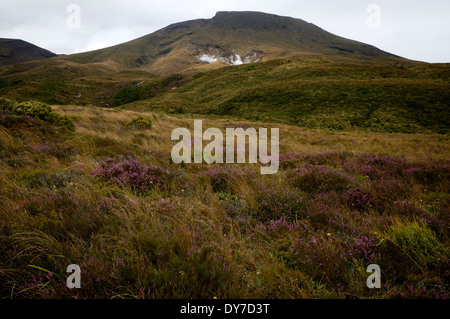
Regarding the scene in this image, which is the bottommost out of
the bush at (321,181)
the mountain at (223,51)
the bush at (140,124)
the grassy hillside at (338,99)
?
the bush at (321,181)

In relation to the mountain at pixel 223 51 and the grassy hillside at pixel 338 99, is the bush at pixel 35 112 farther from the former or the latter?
the mountain at pixel 223 51

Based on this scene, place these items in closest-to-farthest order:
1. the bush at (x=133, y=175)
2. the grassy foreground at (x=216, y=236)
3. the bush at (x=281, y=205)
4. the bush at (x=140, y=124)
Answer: the grassy foreground at (x=216, y=236), the bush at (x=281, y=205), the bush at (x=133, y=175), the bush at (x=140, y=124)

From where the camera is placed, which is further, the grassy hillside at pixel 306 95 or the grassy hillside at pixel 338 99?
the grassy hillside at pixel 306 95

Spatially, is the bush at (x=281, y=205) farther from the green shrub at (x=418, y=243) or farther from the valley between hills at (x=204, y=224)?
the green shrub at (x=418, y=243)

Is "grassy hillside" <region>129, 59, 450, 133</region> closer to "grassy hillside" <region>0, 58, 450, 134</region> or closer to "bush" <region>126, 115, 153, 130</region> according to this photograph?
"grassy hillside" <region>0, 58, 450, 134</region>

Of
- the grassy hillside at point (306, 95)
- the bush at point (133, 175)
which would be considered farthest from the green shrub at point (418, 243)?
the grassy hillside at point (306, 95)

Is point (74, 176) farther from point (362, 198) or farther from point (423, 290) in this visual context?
point (362, 198)

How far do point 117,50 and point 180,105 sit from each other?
179m

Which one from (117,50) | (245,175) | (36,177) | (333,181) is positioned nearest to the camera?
(36,177)

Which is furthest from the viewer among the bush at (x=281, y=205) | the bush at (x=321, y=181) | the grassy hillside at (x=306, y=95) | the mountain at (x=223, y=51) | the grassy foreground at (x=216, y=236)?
the mountain at (x=223, y=51)

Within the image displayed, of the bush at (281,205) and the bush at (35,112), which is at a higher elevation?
the bush at (35,112)

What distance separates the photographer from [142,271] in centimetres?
193

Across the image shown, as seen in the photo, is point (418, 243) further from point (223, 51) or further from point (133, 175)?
point (223, 51)
